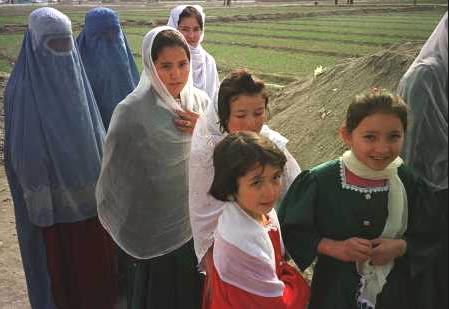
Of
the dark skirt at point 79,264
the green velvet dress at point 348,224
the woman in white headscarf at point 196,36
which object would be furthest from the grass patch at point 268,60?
the green velvet dress at point 348,224

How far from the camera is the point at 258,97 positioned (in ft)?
6.55

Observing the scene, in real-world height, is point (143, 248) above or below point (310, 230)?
below

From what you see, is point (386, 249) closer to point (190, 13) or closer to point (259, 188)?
point (259, 188)

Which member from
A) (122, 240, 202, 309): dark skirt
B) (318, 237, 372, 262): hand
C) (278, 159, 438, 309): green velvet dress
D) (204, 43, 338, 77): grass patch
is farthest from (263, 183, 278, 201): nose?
(204, 43, 338, 77): grass patch

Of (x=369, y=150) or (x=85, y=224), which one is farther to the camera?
(x=85, y=224)

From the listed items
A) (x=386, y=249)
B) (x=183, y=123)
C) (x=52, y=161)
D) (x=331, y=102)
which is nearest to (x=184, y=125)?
(x=183, y=123)

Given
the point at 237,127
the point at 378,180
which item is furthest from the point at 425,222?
the point at 237,127

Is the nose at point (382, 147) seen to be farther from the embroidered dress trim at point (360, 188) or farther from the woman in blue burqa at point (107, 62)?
the woman in blue burqa at point (107, 62)

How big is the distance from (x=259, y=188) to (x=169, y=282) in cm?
111

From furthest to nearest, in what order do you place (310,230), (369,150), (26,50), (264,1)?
(264,1)
(26,50)
(310,230)
(369,150)

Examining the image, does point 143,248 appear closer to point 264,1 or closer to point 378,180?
point 378,180

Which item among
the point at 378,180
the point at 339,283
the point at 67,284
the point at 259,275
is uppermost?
the point at 378,180

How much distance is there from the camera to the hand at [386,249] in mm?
1806

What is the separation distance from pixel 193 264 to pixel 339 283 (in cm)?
88
